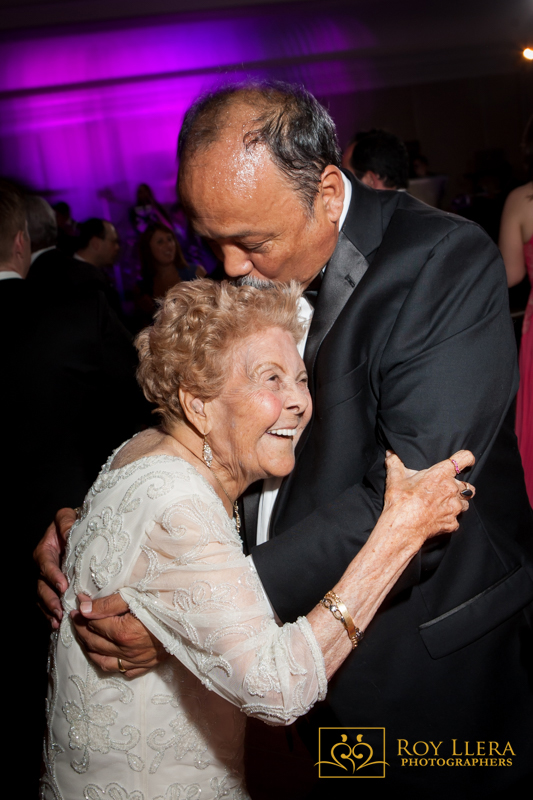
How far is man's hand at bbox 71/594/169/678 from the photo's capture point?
4.61 feet

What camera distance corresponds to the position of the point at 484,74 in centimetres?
877

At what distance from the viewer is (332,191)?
1.60 metres

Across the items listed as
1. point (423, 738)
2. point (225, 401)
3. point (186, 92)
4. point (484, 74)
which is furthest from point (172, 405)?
point (484, 74)

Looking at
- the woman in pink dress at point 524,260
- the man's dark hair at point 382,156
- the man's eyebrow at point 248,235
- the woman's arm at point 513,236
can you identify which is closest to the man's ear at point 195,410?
the man's eyebrow at point 248,235

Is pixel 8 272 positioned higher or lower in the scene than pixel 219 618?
higher

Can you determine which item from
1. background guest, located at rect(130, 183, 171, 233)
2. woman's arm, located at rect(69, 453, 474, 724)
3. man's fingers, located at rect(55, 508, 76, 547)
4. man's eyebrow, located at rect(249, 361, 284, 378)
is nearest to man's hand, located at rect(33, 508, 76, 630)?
man's fingers, located at rect(55, 508, 76, 547)

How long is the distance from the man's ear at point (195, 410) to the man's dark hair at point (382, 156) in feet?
10.0

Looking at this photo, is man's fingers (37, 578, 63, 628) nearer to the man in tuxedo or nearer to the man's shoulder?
the man in tuxedo

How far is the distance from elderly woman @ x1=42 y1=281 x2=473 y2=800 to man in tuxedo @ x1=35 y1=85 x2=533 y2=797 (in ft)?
0.27

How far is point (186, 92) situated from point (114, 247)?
11.7ft

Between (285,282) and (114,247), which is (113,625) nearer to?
(285,282)

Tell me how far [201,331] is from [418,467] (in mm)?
580

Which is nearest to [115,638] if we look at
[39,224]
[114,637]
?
[114,637]

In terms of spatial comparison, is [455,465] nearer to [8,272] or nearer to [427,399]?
[427,399]
